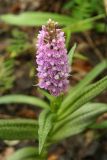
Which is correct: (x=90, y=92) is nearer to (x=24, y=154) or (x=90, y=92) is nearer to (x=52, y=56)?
(x=52, y=56)

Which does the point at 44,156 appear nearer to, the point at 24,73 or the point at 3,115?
the point at 3,115

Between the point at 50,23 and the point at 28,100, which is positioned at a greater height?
the point at 50,23

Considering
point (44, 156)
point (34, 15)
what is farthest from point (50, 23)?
point (34, 15)

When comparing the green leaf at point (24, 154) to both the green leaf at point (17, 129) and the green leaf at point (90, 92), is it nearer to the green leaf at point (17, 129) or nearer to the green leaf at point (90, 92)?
the green leaf at point (17, 129)

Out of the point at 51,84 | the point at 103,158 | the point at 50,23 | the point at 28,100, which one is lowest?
the point at 103,158

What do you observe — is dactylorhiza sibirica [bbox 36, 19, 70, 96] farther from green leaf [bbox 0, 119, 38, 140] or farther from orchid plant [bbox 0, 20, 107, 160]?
green leaf [bbox 0, 119, 38, 140]

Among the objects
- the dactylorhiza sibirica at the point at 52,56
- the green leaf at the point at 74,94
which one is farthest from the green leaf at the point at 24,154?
the dactylorhiza sibirica at the point at 52,56
